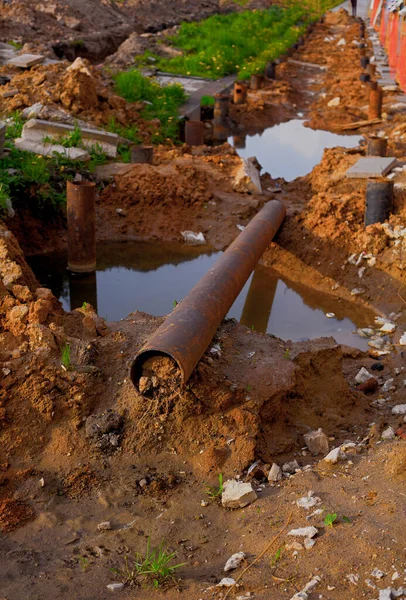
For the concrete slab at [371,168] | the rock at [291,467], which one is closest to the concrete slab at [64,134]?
the concrete slab at [371,168]

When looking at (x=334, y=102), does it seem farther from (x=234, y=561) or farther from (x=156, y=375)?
(x=234, y=561)

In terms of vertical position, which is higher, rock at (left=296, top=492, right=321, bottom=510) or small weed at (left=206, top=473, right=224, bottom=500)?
rock at (left=296, top=492, right=321, bottom=510)

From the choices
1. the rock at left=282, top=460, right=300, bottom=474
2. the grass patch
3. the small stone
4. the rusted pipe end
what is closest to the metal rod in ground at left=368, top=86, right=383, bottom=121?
the grass patch

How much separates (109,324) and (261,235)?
2.21 m

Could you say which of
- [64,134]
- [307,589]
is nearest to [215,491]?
[307,589]

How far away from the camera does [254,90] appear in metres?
18.3

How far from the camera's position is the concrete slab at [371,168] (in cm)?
956

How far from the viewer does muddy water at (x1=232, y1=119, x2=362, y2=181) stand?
Answer: 12836 millimetres

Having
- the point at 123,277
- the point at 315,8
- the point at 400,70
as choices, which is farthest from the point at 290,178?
the point at 315,8

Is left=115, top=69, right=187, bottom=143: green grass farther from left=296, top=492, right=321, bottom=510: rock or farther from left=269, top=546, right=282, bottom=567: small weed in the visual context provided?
left=269, top=546, right=282, bottom=567: small weed

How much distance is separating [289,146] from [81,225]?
A: 24.3 ft

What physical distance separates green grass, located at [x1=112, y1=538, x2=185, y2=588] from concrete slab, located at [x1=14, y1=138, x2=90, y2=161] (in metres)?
7.12

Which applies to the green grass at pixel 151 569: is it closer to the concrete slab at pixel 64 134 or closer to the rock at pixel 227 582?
the rock at pixel 227 582

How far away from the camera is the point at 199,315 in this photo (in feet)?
16.3
